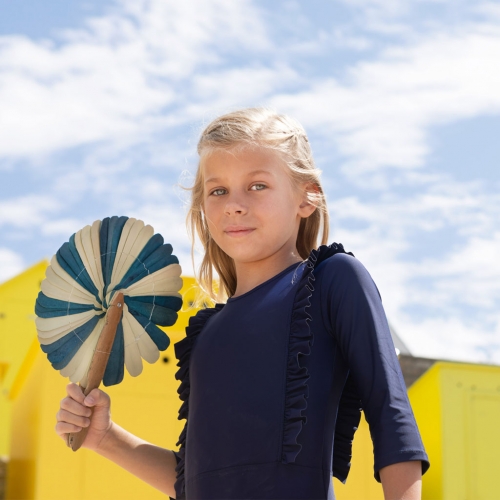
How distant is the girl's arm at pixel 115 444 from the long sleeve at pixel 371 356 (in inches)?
26.3

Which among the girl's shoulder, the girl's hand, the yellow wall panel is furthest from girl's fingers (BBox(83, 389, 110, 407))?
the yellow wall panel

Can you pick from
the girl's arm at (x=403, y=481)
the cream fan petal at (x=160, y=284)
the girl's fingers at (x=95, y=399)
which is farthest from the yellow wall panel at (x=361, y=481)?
the girl's arm at (x=403, y=481)

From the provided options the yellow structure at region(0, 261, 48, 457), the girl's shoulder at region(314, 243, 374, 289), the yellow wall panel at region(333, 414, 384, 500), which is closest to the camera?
the girl's shoulder at region(314, 243, 374, 289)

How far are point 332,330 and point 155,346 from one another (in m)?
0.65

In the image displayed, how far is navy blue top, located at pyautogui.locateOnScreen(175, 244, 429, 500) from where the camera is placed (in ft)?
5.52

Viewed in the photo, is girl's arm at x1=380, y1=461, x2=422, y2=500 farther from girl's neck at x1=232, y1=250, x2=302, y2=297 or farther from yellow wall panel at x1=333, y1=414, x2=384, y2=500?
yellow wall panel at x1=333, y1=414, x2=384, y2=500

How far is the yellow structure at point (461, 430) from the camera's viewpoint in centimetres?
428

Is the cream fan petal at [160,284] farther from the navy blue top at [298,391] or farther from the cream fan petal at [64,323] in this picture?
the navy blue top at [298,391]

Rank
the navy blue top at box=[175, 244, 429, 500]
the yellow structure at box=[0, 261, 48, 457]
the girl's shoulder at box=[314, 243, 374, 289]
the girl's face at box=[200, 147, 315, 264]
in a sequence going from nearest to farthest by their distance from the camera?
the navy blue top at box=[175, 244, 429, 500] → the girl's shoulder at box=[314, 243, 374, 289] → the girl's face at box=[200, 147, 315, 264] → the yellow structure at box=[0, 261, 48, 457]

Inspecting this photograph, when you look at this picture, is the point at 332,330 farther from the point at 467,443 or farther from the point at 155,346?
the point at 467,443

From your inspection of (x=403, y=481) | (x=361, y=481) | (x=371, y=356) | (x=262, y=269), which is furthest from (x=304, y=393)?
(x=361, y=481)

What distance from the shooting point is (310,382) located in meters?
1.76

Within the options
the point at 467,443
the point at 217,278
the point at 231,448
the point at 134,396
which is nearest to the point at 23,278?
the point at 134,396

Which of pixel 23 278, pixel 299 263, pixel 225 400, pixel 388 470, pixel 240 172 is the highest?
pixel 23 278
